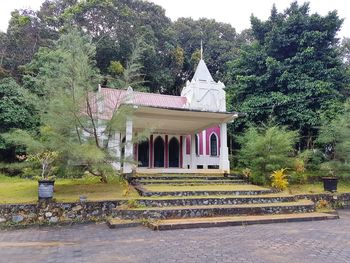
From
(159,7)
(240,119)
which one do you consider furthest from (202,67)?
(159,7)

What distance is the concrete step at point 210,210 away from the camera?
285 inches

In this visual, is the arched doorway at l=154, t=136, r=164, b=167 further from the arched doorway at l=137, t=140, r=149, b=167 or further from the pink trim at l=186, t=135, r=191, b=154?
the pink trim at l=186, t=135, r=191, b=154

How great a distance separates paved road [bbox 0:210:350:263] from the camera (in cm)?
434

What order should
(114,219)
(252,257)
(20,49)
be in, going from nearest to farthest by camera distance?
(252,257) → (114,219) → (20,49)

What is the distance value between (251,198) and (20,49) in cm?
2070

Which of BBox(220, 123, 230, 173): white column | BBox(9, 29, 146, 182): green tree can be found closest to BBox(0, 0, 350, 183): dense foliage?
BBox(9, 29, 146, 182): green tree

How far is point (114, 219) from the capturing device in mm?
→ 7160

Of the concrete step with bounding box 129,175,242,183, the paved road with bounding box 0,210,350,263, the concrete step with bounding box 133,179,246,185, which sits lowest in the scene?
the paved road with bounding box 0,210,350,263

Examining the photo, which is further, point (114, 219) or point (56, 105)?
point (56, 105)

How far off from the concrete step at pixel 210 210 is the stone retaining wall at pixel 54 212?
517mm

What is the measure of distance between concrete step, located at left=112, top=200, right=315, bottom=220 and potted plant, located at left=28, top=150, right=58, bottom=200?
5.72 ft

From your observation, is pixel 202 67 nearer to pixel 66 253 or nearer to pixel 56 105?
pixel 56 105

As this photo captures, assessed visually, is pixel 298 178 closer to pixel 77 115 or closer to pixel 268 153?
pixel 268 153

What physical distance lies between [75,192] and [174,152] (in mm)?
9188
